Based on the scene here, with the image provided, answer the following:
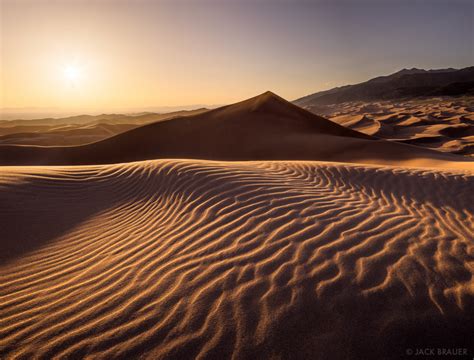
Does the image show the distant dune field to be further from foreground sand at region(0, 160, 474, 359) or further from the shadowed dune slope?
the shadowed dune slope

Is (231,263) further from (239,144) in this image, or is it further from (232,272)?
(239,144)

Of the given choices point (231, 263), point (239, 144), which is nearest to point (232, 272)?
point (231, 263)

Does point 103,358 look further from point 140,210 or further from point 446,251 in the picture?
point 446,251

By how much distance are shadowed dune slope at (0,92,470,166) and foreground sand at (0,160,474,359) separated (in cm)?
669

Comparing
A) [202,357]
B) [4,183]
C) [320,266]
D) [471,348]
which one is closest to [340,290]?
[320,266]

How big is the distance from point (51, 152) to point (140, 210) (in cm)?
1104

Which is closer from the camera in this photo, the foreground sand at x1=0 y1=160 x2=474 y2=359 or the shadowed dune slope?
the foreground sand at x1=0 y1=160 x2=474 y2=359

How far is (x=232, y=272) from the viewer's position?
2439 mm

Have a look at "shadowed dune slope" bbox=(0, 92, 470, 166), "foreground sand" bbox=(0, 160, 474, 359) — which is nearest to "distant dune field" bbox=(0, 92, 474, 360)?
"foreground sand" bbox=(0, 160, 474, 359)

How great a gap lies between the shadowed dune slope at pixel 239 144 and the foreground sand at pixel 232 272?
6.69 metres

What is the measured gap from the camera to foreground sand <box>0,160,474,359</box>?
186cm

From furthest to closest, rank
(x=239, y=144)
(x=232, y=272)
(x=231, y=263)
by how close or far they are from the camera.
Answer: (x=239, y=144) → (x=231, y=263) → (x=232, y=272)

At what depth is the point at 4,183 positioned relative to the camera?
4.41 metres

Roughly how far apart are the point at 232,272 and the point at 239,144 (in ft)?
34.5
